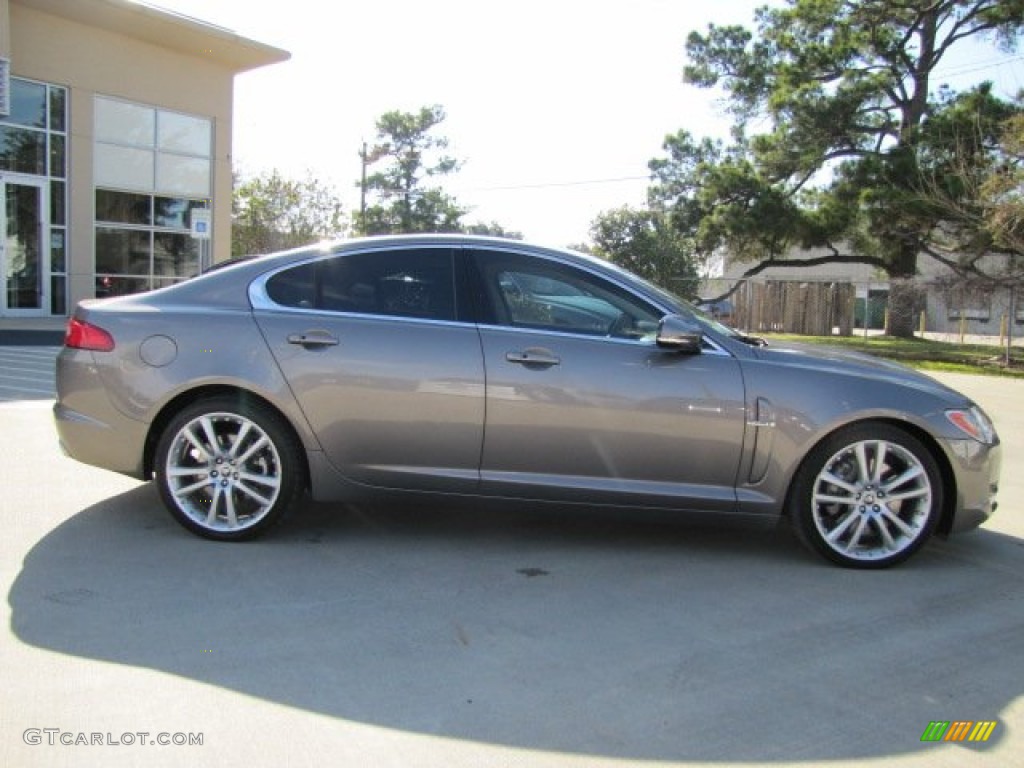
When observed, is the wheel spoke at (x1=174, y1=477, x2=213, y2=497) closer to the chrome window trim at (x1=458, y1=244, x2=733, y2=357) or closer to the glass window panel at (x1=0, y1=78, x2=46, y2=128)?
the chrome window trim at (x1=458, y1=244, x2=733, y2=357)

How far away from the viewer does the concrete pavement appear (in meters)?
2.89

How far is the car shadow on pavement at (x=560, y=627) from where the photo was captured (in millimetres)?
3049

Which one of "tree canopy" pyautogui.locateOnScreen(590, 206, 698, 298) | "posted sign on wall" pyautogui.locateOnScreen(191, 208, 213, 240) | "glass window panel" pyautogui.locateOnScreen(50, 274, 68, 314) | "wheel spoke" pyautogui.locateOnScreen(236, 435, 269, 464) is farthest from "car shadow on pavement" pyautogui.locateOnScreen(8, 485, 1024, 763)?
"tree canopy" pyautogui.locateOnScreen(590, 206, 698, 298)

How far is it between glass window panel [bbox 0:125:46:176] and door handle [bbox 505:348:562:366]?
17144 millimetres

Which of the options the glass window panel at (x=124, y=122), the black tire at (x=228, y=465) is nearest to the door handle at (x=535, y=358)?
the black tire at (x=228, y=465)

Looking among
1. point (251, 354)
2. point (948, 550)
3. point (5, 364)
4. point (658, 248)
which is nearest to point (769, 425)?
point (948, 550)

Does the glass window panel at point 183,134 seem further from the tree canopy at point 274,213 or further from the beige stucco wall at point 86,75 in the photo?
the tree canopy at point 274,213

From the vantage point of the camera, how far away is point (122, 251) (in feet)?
66.5

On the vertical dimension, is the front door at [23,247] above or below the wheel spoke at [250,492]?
above

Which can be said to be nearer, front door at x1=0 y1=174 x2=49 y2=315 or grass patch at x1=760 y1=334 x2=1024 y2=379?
front door at x1=0 y1=174 x2=49 y2=315

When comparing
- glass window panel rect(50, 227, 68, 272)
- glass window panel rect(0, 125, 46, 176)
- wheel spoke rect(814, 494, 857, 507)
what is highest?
glass window panel rect(0, 125, 46, 176)

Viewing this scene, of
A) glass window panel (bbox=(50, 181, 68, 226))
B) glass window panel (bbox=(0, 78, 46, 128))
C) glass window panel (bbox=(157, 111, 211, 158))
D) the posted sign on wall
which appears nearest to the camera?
the posted sign on wall

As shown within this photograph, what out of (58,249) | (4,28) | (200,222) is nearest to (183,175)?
(58,249)

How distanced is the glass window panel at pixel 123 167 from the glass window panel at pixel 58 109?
81 cm
